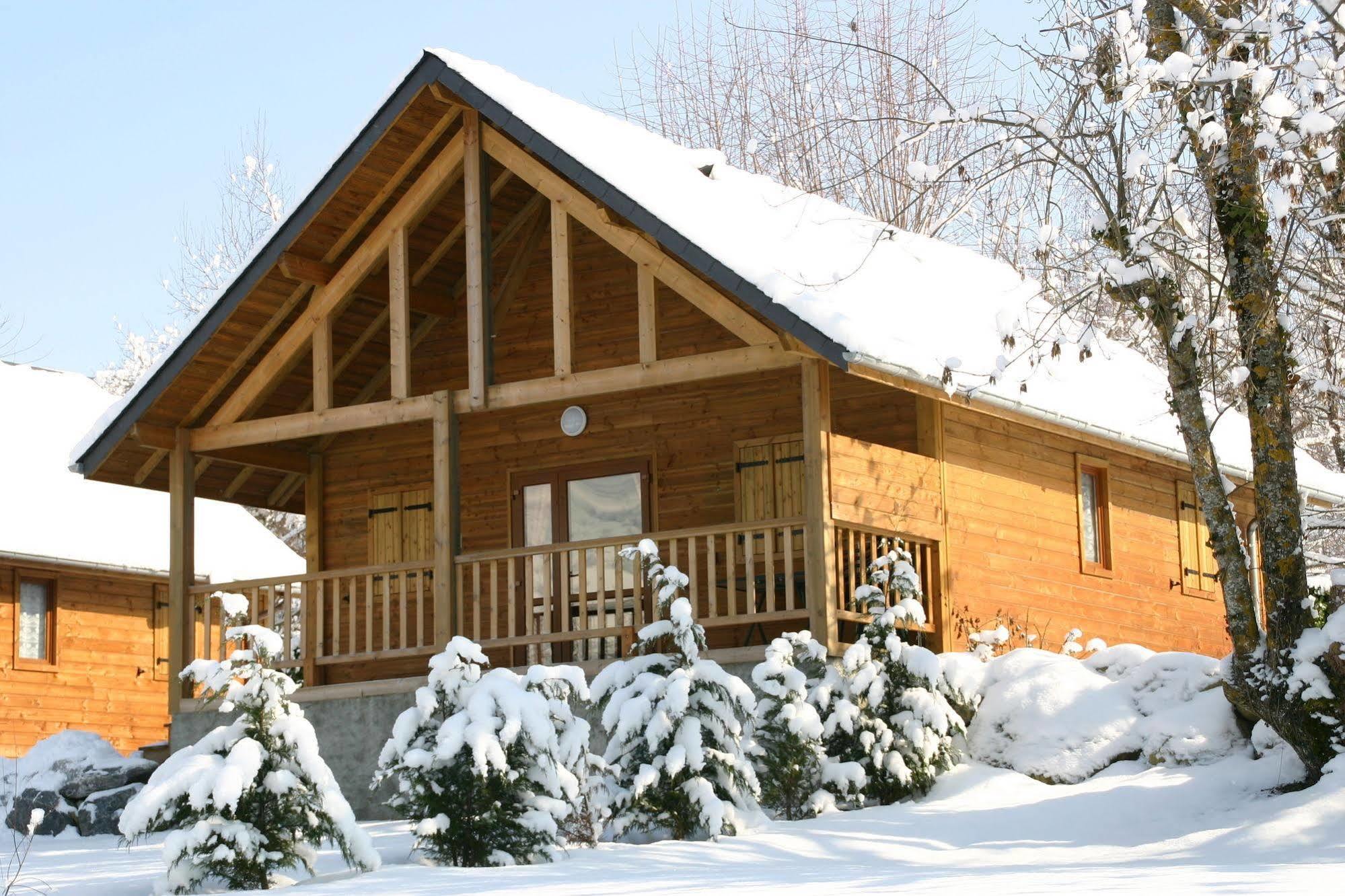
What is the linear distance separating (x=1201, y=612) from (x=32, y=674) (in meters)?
14.8

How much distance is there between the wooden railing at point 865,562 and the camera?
14633mm

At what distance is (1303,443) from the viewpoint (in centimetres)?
2845

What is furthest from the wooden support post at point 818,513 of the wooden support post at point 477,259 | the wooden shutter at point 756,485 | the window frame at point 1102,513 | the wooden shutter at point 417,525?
the wooden shutter at point 417,525

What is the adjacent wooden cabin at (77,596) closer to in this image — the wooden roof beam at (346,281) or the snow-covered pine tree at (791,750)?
the wooden roof beam at (346,281)

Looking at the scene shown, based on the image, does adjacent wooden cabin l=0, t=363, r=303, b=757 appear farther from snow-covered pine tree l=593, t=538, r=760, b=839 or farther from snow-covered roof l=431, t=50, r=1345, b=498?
snow-covered pine tree l=593, t=538, r=760, b=839

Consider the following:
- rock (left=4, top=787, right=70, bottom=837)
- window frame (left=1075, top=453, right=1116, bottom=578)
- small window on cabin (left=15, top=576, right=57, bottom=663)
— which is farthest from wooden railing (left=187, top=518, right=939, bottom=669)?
small window on cabin (left=15, top=576, right=57, bottom=663)

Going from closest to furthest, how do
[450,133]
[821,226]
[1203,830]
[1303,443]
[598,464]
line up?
[1203,830] < [450,133] < [598,464] < [821,226] < [1303,443]

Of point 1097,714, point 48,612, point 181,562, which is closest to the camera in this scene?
point 1097,714

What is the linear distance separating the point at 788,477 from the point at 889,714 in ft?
13.2

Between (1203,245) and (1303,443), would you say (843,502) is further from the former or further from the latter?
(1303,443)

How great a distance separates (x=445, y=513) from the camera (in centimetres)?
1611

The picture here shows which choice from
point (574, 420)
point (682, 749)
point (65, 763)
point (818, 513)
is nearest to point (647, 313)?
point (818, 513)

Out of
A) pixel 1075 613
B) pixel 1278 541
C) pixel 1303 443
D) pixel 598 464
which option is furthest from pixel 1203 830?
pixel 1303 443

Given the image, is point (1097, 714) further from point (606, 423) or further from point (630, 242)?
point (606, 423)
